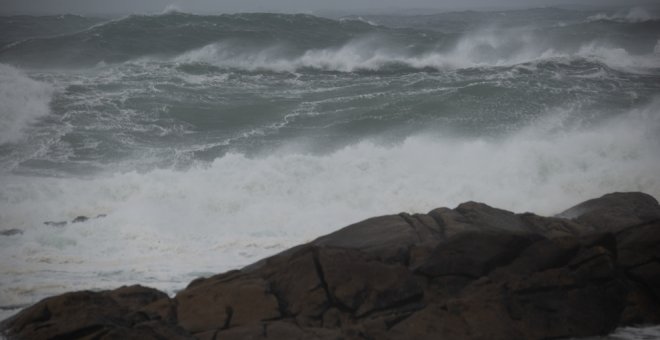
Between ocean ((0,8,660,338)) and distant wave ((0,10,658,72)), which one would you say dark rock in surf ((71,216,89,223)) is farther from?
distant wave ((0,10,658,72))

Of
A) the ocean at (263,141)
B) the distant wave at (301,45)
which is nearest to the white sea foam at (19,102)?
the ocean at (263,141)

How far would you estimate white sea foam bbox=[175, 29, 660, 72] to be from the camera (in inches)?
1025

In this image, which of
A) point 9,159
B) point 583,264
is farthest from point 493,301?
point 9,159

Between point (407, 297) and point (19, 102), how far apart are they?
1588cm

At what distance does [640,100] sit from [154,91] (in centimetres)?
1632

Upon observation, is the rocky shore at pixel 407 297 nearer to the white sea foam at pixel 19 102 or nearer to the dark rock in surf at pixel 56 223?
the dark rock in surf at pixel 56 223

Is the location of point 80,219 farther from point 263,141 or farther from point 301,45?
point 301,45

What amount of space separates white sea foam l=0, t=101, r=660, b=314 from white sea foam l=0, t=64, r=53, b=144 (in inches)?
144

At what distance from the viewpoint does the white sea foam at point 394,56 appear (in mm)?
26047

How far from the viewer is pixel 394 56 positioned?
1093 inches

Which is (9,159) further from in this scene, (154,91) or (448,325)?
(448,325)

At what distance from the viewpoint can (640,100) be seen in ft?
64.1

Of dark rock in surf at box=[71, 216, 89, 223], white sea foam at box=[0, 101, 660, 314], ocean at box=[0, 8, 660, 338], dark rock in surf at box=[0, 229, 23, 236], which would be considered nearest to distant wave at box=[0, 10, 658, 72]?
ocean at box=[0, 8, 660, 338]

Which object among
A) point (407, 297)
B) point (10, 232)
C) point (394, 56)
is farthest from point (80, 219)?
point (394, 56)
